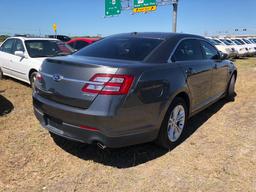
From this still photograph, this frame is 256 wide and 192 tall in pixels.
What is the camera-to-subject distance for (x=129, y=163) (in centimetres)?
374

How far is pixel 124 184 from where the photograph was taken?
10.6ft

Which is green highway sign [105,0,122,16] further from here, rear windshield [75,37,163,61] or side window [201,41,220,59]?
rear windshield [75,37,163,61]

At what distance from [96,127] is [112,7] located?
24.8 metres

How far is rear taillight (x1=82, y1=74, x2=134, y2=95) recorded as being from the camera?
3146 millimetres

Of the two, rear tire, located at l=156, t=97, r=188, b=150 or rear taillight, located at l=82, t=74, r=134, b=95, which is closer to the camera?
rear taillight, located at l=82, t=74, r=134, b=95

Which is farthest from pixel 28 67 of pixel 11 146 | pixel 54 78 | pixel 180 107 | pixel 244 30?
pixel 244 30

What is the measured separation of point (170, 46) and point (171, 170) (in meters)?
1.73

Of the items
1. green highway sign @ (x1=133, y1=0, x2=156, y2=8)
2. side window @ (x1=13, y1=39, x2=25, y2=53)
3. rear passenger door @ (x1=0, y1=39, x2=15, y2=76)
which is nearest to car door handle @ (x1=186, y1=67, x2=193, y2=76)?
side window @ (x1=13, y1=39, x2=25, y2=53)

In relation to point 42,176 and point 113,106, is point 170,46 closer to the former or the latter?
point 113,106

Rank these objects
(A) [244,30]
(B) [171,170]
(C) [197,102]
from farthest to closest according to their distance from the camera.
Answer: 1. (A) [244,30]
2. (C) [197,102]
3. (B) [171,170]

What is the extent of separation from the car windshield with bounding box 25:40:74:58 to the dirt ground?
2776mm

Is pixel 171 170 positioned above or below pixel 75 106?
below

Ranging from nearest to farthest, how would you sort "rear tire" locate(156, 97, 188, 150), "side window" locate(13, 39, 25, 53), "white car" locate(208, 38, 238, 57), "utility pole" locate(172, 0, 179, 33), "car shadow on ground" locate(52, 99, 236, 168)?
"car shadow on ground" locate(52, 99, 236, 168) < "rear tire" locate(156, 97, 188, 150) < "side window" locate(13, 39, 25, 53) < "white car" locate(208, 38, 238, 57) < "utility pole" locate(172, 0, 179, 33)

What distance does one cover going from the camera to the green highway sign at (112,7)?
26100 mm
